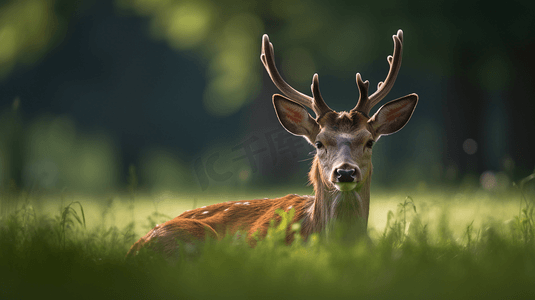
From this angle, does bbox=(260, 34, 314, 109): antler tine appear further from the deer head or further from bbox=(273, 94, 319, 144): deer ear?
bbox=(273, 94, 319, 144): deer ear

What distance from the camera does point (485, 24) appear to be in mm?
13430

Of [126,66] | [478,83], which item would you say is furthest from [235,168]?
[126,66]

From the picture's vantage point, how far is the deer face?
3.33 metres

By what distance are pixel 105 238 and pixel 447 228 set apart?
2494mm

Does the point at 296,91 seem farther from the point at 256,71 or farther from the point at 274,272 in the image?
the point at 256,71

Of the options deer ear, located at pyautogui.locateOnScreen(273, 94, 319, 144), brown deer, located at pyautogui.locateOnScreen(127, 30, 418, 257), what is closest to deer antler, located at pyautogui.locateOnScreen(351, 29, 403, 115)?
brown deer, located at pyautogui.locateOnScreen(127, 30, 418, 257)

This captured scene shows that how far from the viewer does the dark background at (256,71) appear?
1302 centimetres

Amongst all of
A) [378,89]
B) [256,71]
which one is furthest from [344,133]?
[256,71]

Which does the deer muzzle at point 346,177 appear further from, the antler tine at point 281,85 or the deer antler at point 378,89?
the antler tine at point 281,85

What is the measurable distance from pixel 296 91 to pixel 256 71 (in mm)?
10730

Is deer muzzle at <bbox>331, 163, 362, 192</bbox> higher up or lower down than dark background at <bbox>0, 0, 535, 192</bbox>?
lower down

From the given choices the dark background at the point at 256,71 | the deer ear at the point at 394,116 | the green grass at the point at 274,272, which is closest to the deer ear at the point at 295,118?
the deer ear at the point at 394,116

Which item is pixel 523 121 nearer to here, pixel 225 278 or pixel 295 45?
pixel 295 45

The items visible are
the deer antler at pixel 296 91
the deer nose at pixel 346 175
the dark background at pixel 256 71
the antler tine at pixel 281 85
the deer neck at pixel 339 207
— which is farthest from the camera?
the dark background at pixel 256 71
